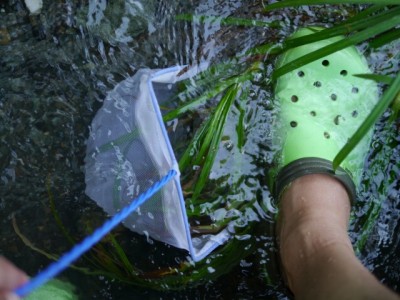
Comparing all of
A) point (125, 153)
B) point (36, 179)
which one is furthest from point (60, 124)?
point (125, 153)

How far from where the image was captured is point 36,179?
144 centimetres

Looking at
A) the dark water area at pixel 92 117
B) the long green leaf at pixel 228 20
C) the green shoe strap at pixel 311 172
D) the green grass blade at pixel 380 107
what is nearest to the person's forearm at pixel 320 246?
the green shoe strap at pixel 311 172

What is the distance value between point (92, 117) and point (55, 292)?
0.49 meters

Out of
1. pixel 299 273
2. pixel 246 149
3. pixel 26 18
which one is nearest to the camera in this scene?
pixel 299 273

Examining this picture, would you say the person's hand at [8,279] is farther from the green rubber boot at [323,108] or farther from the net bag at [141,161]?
the green rubber boot at [323,108]

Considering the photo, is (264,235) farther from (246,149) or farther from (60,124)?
(60,124)

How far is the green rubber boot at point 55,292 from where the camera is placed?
1.15 m

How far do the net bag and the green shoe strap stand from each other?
0.20 m

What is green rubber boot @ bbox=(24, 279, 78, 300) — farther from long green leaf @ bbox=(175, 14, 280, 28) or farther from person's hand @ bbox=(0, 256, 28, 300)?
long green leaf @ bbox=(175, 14, 280, 28)

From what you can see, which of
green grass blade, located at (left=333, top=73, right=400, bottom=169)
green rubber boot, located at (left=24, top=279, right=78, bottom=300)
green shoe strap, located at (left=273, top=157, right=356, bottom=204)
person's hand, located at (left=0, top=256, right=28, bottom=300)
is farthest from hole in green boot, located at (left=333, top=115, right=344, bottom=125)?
person's hand, located at (left=0, top=256, right=28, bottom=300)

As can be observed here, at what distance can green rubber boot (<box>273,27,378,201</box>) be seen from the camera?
1341 mm

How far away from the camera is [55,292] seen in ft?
3.94

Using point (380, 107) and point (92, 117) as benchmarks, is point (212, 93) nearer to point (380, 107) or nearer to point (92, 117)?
point (92, 117)

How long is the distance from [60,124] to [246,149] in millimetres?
515
